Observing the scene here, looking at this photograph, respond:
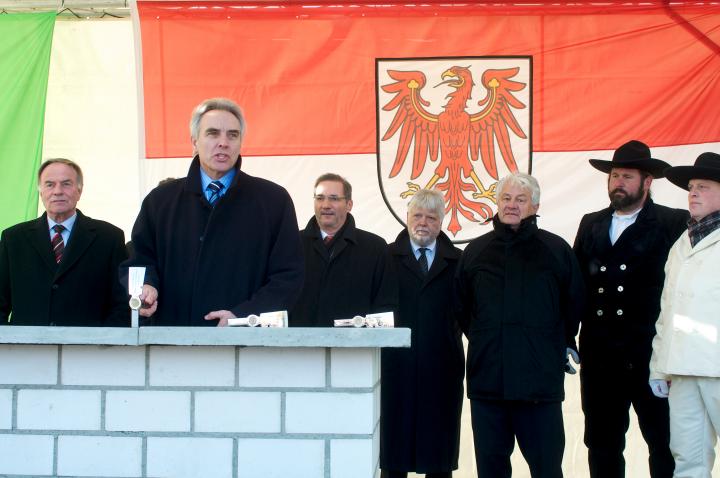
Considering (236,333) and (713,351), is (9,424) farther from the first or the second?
(713,351)

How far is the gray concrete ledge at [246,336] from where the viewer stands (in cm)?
261

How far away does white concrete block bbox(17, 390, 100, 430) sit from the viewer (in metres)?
2.71

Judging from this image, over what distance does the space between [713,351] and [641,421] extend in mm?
669

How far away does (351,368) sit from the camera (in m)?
2.67

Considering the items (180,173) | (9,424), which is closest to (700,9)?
(180,173)

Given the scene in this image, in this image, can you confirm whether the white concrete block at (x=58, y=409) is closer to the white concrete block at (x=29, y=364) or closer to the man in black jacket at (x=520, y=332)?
the white concrete block at (x=29, y=364)

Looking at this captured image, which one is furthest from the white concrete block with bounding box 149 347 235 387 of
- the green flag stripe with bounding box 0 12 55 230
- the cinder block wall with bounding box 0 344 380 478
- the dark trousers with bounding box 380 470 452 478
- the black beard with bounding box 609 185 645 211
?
the green flag stripe with bounding box 0 12 55 230

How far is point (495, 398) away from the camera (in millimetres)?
4379

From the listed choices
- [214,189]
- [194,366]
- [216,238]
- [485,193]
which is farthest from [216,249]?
[485,193]

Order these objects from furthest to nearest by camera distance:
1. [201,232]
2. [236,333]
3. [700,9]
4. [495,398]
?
[700,9], [495,398], [201,232], [236,333]

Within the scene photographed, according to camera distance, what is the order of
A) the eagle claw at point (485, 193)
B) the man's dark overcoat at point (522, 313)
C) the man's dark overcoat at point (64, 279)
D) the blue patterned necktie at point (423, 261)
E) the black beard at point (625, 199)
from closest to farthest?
the man's dark overcoat at point (64, 279)
the man's dark overcoat at point (522, 313)
the black beard at point (625, 199)
the blue patterned necktie at point (423, 261)
the eagle claw at point (485, 193)

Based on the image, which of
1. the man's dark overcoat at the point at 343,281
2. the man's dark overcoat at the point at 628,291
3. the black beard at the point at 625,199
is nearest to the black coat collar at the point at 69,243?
the man's dark overcoat at the point at 343,281

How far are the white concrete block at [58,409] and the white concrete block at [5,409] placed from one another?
24mm

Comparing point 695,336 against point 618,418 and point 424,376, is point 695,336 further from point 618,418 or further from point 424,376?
point 424,376
